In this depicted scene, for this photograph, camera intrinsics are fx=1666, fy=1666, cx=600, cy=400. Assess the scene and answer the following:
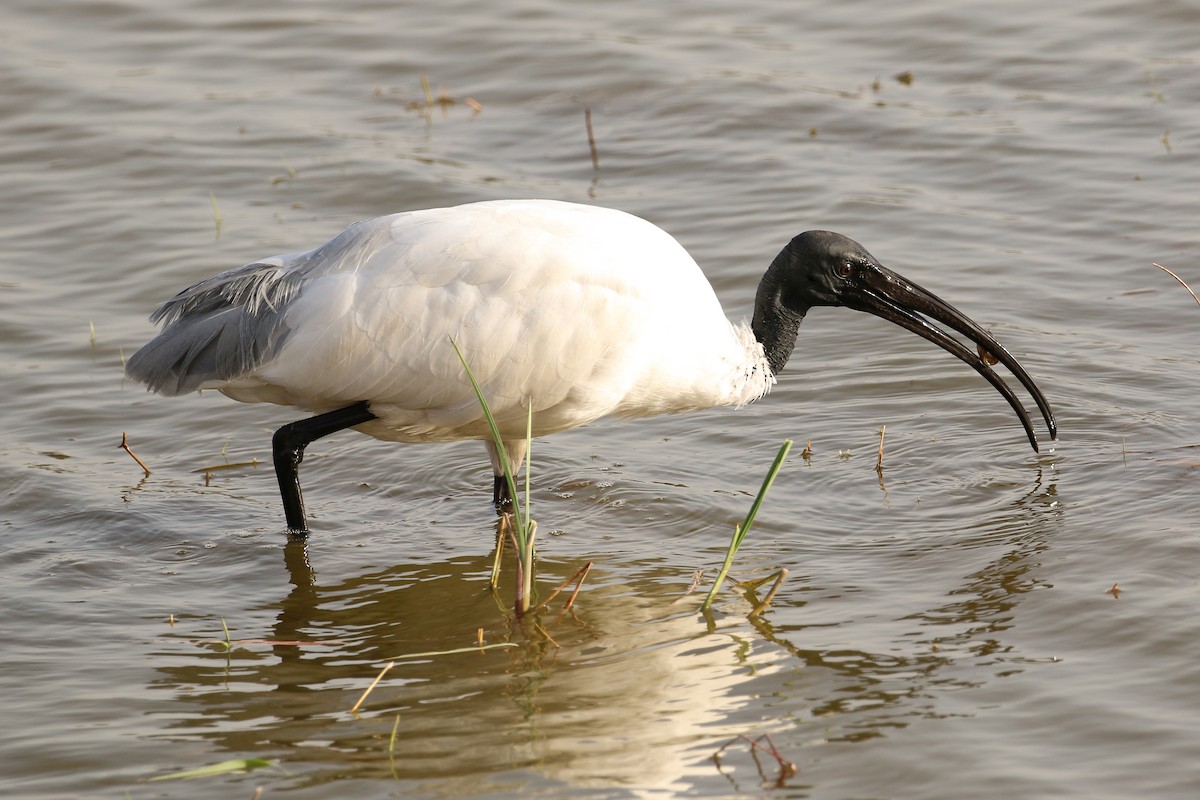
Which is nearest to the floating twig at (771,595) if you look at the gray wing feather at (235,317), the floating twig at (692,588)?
the floating twig at (692,588)

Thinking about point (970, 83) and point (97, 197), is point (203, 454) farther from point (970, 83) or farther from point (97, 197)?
point (970, 83)

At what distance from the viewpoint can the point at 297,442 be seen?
6.82 m

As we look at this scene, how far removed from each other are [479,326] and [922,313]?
6.26 feet

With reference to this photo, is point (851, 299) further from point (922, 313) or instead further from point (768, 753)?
point (768, 753)

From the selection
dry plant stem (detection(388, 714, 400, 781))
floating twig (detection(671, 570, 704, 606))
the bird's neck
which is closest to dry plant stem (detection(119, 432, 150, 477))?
floating twig (detection(671, 570, 704, 606))

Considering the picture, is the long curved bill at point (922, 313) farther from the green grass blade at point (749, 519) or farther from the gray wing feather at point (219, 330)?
the gray wing feather at point (219, 330)

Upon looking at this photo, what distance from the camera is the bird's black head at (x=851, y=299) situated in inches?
271

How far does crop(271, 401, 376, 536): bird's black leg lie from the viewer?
22.0 feet

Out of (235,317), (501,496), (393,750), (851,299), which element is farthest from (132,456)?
(851,299)

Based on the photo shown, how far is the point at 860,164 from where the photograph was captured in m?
11.6

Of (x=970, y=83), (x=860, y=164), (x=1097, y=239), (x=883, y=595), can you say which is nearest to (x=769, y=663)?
(x=883, y=595)

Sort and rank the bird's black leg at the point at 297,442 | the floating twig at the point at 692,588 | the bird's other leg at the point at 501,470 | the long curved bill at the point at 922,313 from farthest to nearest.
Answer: the bird's other leg at the point at 501,470 → the long curved bill at the point at 922,313 → the bird's black leg at the point at 297,442 → the floating twig at the point at 692,588

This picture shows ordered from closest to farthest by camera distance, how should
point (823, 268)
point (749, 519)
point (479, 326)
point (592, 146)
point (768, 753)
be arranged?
point (768, 753) < point (749, 519) < point (479, 326) < point (823, 268) < point (592, 146)

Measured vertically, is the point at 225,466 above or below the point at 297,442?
below
